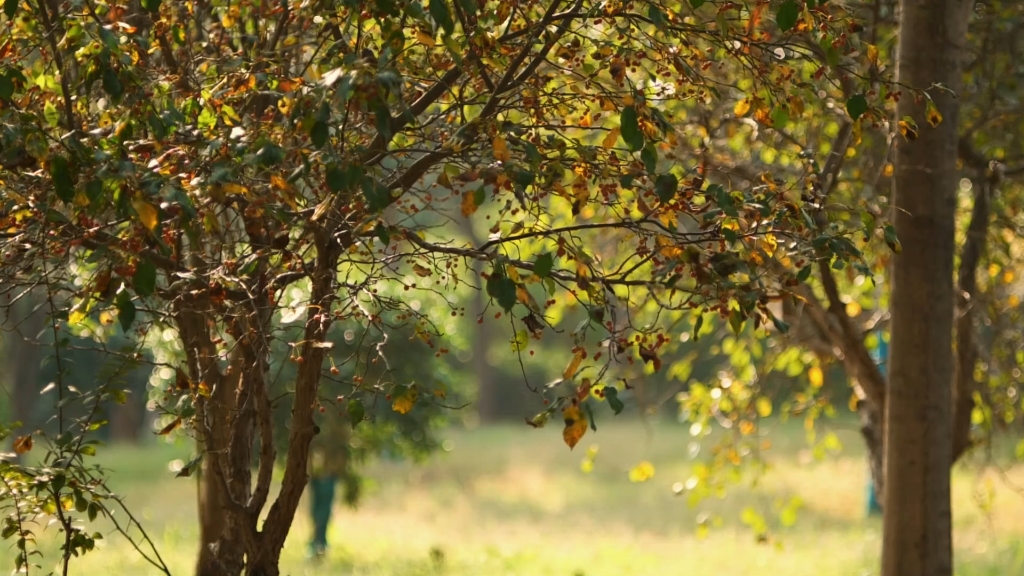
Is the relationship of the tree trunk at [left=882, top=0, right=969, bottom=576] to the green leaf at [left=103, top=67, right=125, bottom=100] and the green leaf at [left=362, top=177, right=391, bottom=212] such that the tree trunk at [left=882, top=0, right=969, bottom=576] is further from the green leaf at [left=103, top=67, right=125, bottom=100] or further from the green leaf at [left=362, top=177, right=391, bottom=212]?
the green leaf at [left=103, top=67, right=125, bottom=100]

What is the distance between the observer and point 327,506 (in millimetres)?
11133

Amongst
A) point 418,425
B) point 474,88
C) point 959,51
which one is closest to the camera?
Answer: point 474,88

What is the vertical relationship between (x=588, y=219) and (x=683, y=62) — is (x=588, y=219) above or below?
above

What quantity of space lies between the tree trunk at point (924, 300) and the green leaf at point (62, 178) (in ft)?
11.3

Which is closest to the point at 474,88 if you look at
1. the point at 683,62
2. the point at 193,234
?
the point at 683,62

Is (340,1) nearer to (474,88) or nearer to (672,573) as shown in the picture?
(474,88)

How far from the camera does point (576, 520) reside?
1578 centimetres

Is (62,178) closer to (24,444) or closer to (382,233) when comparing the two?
(382,233)

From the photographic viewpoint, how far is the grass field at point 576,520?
1084 centimetres

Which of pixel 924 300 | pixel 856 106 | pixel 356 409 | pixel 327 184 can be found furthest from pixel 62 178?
pixel 924 300

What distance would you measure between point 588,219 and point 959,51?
9.35 feet

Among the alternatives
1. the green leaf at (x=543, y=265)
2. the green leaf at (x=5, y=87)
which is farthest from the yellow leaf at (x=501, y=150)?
the green leaf at (x=5, y=87)

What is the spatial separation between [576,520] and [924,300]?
11.0 metres

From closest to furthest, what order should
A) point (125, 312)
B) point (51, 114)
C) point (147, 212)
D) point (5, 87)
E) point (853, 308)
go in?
point (125, 312) → point (147, 212) → point (5, 87) → point (51, 114) → point (853, 308)
